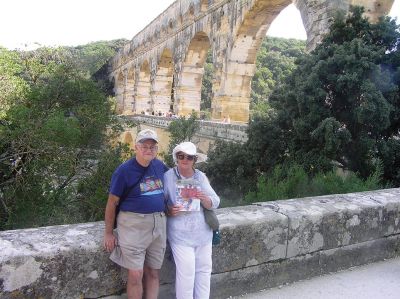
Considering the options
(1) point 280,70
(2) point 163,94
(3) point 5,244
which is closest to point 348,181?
(3) point 5,244

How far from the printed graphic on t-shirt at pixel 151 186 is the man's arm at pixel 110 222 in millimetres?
135

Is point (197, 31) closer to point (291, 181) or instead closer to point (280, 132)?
point (280, 132)

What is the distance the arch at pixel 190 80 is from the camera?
1948cm

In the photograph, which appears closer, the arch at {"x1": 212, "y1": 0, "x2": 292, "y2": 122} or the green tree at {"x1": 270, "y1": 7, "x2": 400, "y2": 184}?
the green tree at {"x1": 270, "y1": 7, "x2": 400, "y2": 184}

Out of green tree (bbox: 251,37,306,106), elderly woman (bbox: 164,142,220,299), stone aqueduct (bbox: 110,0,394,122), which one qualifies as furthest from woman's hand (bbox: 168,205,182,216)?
green tree (bbox: 251,37,306,106)

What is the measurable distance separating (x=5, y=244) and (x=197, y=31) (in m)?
17.8

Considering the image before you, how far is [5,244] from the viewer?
1725mm

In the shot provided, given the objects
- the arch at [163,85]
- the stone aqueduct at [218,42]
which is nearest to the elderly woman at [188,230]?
the stone aqueduct at [218,42]

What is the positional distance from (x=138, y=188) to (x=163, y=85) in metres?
23.4

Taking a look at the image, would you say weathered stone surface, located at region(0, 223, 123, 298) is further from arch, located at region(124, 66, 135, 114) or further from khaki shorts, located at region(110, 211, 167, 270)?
arch, located at region(124, 66, 135, 114)

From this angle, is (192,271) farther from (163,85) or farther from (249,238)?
(163,85)

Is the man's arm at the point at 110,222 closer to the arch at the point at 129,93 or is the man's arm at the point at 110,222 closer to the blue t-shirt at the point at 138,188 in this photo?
the blue t-shirt at the point at 138,188

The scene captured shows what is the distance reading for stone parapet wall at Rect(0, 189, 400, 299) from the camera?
1.75 m

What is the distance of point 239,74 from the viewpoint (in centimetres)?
1485
